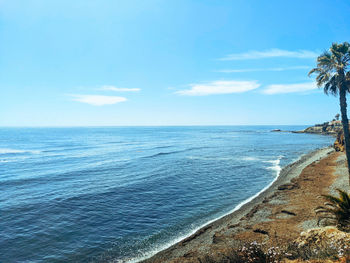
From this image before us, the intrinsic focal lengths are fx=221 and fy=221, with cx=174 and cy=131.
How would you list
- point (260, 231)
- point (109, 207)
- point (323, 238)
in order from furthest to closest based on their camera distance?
point (109, 207)
point (260, 231)
point (323, 238)

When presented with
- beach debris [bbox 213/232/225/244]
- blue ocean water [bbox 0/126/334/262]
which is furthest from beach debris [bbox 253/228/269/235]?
blue ocean water [bbox 0/126/334/262]

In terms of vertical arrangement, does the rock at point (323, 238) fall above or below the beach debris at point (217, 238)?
above

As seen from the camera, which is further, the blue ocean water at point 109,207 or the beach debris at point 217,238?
the blue ocean water at point 109,207

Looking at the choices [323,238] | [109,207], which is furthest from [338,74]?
[109,207]

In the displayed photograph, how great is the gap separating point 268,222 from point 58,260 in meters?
13.7

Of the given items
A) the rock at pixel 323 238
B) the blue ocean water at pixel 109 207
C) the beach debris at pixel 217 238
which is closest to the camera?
the rock at pixel 323 238

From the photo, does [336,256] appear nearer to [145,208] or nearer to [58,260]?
[58,260]

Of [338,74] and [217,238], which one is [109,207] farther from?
[338,74]

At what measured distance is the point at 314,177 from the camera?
26.8m

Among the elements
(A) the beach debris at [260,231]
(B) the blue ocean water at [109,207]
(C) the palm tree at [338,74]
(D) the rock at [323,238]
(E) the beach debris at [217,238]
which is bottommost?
(B) the blue ocean water at [109,207]

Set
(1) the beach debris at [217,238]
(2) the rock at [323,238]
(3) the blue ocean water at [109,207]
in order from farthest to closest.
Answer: (3) the blue ocean water at [109,207]
(1) the beach debris at [217,238]
(2) the rock at [323,238]

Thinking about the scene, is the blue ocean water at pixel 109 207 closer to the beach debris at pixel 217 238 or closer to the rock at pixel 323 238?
the beach debris at pixel 217 238

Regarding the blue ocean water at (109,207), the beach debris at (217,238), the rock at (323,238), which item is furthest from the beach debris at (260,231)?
the blue ocean water at (109,207)

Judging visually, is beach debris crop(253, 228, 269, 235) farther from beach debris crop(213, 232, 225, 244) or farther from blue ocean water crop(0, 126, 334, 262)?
blue ocean water crop(0, 126, 334, 262)
